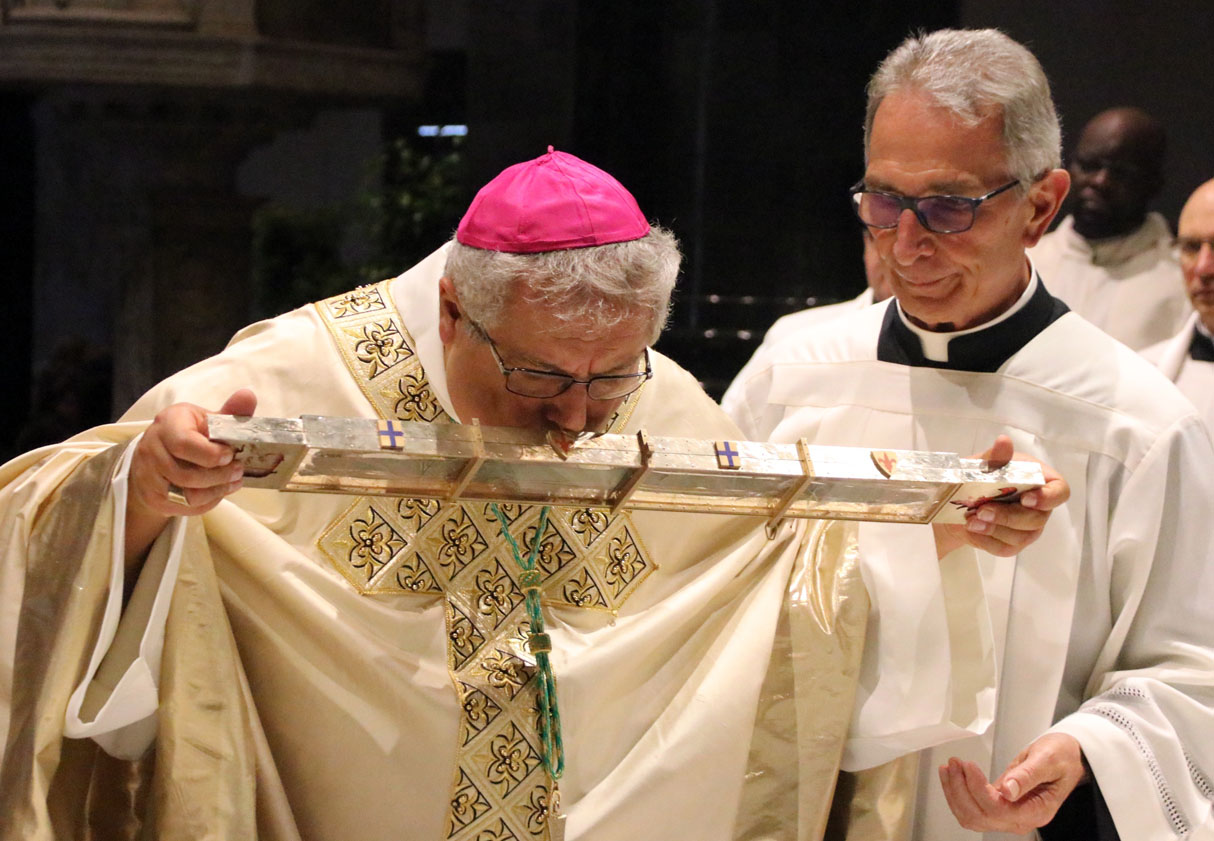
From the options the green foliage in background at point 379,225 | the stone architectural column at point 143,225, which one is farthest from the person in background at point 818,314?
the stone architectural column at point 143,225

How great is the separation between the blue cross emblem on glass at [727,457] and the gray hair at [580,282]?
274mm

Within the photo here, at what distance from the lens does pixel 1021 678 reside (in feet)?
9.60

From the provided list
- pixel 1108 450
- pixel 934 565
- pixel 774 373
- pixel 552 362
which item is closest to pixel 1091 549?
pixel 1108 450

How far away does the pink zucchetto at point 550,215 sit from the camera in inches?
97.6

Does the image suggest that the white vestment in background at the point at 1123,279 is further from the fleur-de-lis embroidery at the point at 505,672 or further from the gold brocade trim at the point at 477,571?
the fleur-de-lis embroidery at the point at 505,672

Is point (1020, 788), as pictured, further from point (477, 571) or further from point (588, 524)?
point (477, 571)

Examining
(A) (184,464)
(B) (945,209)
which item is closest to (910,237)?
(B) (945,209)

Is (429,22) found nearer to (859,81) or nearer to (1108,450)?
(859,81)

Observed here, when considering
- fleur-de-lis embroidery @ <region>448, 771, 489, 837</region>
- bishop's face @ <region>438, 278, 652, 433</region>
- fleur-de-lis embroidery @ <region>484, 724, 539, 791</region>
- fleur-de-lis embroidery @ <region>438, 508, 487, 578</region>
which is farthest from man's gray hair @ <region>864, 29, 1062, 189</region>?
fleur-de-lis embroidery @ <region>448, 771, 489, 837</region>

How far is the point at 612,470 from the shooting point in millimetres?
2277

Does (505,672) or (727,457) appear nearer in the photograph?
(727,457)

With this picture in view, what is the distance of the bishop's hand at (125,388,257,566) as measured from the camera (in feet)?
6.64

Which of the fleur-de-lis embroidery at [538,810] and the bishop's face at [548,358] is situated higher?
the bishop's face at [548,358]

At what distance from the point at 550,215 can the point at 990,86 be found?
37.7 inches
